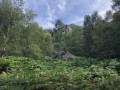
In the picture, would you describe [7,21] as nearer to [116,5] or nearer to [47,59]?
[47,59]

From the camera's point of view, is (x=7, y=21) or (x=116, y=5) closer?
(x=7, y=21)

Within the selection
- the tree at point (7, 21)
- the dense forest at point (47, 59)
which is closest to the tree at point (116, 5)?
the dense forest at point (47, 59)

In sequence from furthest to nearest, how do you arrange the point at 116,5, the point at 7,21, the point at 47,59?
the point at 116,5 < the point at 47,59 < the point at 7,21

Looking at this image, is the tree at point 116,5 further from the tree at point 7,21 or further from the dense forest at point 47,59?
the tree at point 7,21

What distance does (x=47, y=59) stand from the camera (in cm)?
1006

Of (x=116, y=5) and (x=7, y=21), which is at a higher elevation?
(x=116, y=5)

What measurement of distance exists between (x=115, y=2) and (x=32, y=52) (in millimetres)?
11689

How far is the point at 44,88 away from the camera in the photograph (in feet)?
7.80

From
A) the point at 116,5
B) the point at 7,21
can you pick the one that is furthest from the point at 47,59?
the point at 116,5

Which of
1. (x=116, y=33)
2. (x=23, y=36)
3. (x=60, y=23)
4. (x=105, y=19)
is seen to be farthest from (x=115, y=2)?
(x=60, y=23)

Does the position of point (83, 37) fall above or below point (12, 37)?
above

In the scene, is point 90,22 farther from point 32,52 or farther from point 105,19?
point 32,52

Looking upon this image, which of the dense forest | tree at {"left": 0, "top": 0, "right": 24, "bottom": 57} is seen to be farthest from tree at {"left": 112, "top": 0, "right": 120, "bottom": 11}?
tree at {"left": 0, "top": 0, "right": 24, "bottom": 57}

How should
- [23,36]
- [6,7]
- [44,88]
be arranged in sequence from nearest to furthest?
[44,88] → [6,7] → [23,36]
